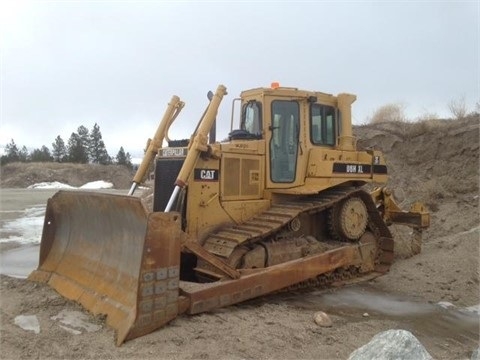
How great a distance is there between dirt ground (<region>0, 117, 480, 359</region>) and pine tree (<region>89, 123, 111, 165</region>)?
4784 centimetres

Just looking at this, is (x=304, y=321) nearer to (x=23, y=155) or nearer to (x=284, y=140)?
(x=284, y=140)

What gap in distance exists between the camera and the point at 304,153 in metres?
7.35

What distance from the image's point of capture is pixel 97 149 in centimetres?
5419

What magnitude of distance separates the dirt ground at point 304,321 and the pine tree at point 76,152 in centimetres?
4680

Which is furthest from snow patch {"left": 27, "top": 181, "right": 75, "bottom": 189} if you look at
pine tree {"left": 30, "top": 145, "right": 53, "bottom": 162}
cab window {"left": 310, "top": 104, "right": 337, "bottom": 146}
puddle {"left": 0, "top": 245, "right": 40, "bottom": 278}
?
cab window {"left": 310, "top": 104, "right": 337, "bottom": 146}

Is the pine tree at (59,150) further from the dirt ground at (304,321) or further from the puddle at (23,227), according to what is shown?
the dirt ground at (304,321)

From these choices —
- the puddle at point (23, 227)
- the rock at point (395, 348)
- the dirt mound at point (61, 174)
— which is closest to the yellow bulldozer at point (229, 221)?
the rock at point (395, 348)

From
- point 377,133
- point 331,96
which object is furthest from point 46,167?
point 331,96

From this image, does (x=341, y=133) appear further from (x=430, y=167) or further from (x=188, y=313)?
(x=430, y=167)

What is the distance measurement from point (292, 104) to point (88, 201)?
10.9 feet

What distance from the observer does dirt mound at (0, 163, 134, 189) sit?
4269cm

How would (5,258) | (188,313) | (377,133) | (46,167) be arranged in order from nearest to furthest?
(188,313)
(5,258)
(377,133)
(46,167)

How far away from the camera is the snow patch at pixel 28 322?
4802 millimetres

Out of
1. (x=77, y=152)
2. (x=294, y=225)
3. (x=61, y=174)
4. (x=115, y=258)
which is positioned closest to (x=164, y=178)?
(x=115, y=258)
